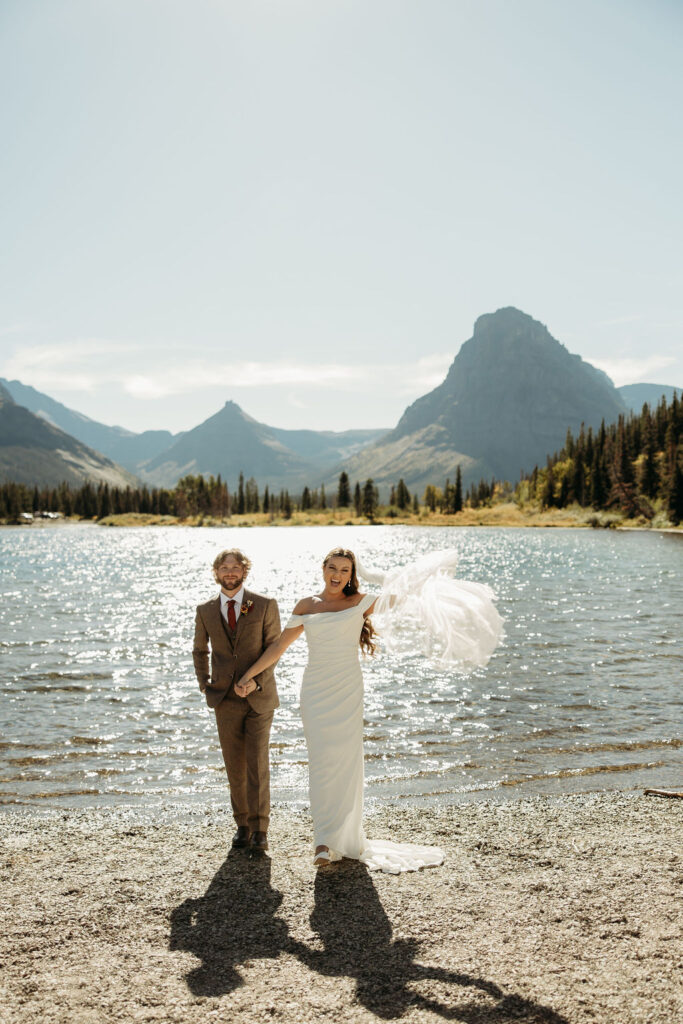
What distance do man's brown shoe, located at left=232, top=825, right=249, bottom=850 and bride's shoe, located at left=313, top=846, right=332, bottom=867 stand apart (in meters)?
1.15

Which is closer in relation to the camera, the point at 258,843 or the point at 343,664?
the point at 343,664

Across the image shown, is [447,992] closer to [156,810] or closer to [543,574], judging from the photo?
[156,810]

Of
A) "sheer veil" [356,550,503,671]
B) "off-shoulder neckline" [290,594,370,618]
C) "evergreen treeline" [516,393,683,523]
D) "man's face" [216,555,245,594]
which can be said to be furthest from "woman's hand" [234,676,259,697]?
"evergreen treeline" [516,393,683,523]

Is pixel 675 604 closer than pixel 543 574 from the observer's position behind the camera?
Yes

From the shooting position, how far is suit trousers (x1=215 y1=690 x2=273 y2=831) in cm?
795

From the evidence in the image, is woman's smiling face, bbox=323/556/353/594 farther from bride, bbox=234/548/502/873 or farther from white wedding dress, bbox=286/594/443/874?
white wedding dress, bbox=286/594/443/874

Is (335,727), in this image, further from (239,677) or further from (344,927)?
(344,927)

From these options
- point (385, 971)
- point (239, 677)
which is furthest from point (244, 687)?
point (385, 971)

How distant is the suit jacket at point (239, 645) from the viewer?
792 centimetres

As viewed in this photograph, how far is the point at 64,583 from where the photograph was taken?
60.5 metres

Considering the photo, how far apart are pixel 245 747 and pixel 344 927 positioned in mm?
2267

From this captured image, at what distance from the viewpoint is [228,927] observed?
6414 millimetres

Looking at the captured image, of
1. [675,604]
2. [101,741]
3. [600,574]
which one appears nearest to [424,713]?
[101,741]

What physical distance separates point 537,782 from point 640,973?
269 inches
